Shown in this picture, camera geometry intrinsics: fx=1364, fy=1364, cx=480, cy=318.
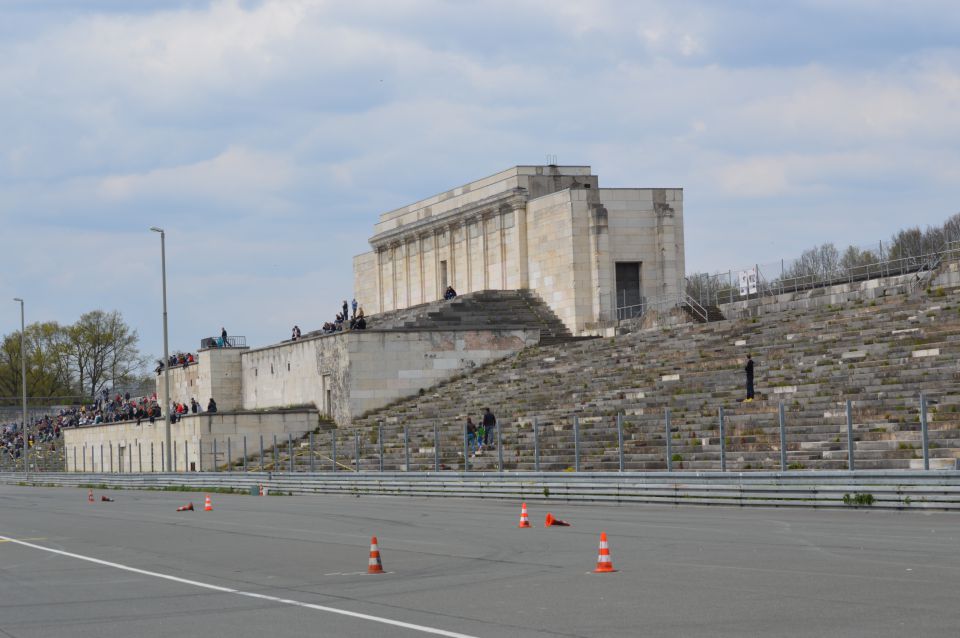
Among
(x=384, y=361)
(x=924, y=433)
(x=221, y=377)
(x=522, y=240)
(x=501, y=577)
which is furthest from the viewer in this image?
(x=221, y=377)

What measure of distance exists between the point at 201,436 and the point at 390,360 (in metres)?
9.42

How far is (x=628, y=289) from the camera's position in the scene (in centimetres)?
6562

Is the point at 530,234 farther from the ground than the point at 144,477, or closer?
farther from the ground

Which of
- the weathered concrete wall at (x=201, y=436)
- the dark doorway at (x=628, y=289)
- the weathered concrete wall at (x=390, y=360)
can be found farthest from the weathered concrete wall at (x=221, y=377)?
the dark doorway at (x=628, y=289)

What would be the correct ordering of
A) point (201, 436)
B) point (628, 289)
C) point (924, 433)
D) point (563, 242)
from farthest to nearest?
point (628, 289)
point (563, 242)
point (201, 436)
point (924, 433)

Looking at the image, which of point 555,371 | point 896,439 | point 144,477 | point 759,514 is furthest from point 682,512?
point 144,477

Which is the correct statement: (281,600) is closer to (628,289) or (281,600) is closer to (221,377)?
(628,289)

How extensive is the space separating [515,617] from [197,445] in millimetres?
51579

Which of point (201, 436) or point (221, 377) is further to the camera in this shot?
point (221, 377)

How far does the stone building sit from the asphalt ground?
35.7m

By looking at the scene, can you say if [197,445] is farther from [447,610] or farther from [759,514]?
[447,610]

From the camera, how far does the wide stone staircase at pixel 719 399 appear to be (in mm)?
32219

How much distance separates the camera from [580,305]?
213 ft

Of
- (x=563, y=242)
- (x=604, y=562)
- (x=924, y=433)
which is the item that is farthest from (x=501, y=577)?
(x=563, y=242)
